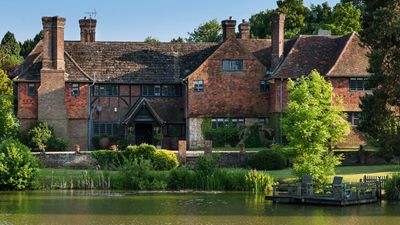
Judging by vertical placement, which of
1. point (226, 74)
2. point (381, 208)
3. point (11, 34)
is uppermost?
point (11, 34)

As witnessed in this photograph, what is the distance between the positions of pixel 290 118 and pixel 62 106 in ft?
75.7

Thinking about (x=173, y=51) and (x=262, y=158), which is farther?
(x=173, y=51)

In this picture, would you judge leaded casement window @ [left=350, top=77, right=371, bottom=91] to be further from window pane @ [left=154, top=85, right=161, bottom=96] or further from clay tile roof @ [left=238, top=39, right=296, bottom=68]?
window pane @ [left=154, top=85, right=161, bottom=96]

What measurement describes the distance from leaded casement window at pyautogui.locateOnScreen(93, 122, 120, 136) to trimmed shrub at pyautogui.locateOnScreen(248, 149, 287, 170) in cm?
1551

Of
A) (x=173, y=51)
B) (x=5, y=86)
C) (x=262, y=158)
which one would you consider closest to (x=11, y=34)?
(x=5, y=86)

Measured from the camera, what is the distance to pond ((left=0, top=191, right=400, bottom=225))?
102ft


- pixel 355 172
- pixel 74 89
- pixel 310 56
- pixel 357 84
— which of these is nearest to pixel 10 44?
pixel 74 89

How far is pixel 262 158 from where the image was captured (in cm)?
5047

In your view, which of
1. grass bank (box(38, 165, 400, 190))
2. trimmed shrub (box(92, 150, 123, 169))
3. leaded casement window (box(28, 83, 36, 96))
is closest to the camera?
grass bank (box(38, 165, 400, 190))

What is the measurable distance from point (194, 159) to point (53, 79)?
14736 mm

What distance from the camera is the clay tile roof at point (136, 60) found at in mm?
62281

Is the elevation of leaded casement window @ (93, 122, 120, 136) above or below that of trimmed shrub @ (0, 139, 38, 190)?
above

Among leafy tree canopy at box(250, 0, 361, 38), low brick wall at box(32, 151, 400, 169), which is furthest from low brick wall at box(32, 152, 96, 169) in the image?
leafy tree canopy at box(250, 0, 361, 38)

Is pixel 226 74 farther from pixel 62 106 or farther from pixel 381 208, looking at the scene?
pixel 381 208
